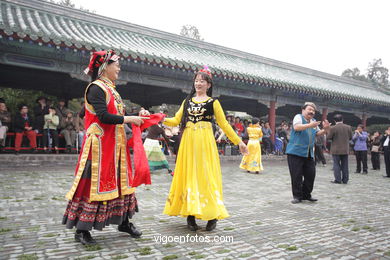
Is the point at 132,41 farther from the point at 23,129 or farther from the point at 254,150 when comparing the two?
the point at 254,150

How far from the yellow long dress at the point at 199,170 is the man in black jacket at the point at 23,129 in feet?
21.5

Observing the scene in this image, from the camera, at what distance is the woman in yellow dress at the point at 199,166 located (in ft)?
10.3

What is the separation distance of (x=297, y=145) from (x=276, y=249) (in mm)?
2607

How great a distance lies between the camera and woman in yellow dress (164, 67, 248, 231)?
313 cm

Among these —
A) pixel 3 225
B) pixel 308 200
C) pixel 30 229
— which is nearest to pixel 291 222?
pixel 308 200

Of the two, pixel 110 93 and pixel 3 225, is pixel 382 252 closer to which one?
pixel 110 93

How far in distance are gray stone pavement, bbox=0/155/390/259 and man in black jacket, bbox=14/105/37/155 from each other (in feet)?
8.38

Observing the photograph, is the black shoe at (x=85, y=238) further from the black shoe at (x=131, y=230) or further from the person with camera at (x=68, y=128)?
the person with camera at (x=68, y=128)

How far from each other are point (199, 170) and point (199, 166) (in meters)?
0.04

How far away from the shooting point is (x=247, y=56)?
15.9 meters

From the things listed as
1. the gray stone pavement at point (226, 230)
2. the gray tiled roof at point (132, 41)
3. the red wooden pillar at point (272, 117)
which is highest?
the gray tiled roof at point (132, 41)

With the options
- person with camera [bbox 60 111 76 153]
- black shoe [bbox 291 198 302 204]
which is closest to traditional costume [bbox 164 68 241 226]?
black shoe [bbox 291 198 302 204]

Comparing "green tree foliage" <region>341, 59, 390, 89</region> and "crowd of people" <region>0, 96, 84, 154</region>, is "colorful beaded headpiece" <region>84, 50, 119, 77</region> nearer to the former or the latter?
"crowd of people" <region>0, 96, 84, 154</region>

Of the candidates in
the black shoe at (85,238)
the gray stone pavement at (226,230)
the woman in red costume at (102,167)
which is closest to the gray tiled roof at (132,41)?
the gray stone pavement at (226,230)
